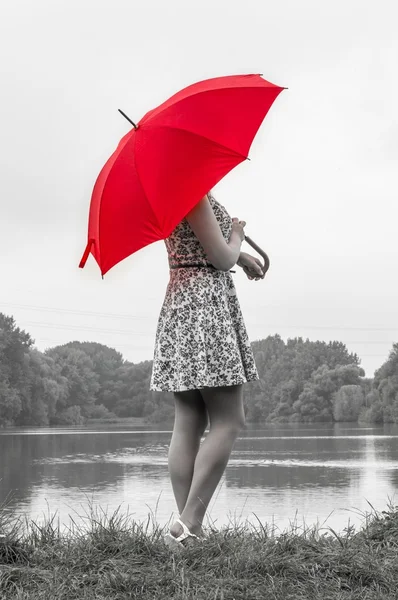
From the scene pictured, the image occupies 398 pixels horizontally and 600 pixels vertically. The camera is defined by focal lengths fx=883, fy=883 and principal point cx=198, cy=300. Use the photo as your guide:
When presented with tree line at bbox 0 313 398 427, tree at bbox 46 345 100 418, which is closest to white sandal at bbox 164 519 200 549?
tree line at bbox 0 313 398 427

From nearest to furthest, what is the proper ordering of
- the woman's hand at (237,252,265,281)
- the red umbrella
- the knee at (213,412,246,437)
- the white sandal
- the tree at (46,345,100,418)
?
1. the white sandal
2. the red umbrella
3. the knee at (213,412,246,437)
4. the woman's hand at (237,252,265,281)
5. the tree at (46,345,100,418)

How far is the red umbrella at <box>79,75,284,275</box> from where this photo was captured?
14.0 ft

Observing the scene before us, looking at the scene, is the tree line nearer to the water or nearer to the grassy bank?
the water

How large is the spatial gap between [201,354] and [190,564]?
1027 mm

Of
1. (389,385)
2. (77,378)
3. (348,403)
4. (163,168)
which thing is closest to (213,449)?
(163,168)

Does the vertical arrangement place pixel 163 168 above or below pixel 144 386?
below

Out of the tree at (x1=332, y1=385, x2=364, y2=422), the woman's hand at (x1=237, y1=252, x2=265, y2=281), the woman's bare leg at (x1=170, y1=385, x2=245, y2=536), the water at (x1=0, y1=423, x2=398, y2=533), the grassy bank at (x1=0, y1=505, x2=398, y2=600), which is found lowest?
the water at (x1=0, y1=423, x2=398, y2=533)

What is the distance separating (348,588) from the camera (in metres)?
3.63

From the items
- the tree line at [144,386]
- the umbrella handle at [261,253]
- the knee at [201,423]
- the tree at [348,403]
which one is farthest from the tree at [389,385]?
the knee at [201,423]

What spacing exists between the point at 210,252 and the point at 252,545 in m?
1.41

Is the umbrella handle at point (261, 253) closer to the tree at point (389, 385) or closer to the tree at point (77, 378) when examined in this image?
the tree at point (389, 385)

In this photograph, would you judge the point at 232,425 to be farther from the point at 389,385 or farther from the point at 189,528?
the point at 389,385

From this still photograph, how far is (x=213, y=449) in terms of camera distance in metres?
4.37

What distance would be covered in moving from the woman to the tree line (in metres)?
67.1
